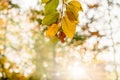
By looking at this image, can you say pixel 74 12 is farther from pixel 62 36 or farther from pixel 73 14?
pixel 62 36

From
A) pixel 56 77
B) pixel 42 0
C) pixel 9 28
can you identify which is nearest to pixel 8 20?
pixel 9 28

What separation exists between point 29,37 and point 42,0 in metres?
29.8

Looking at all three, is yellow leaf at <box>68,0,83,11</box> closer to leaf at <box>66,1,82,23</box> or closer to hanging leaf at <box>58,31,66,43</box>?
leaf at <box>66,1,82,23</box>

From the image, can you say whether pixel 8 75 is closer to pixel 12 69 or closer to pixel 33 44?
pixel 12 69

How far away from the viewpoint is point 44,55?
107 feet

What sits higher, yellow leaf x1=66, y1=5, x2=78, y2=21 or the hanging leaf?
yellow leaf x1=66, y1=5, x2=78, y2=21

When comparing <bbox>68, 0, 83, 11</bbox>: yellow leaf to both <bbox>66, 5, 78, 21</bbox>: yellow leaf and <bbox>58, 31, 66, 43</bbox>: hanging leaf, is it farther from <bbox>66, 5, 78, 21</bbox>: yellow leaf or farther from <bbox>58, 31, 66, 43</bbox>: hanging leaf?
<bbox>58, 31, 66, 43</bbox>: hanging leaf

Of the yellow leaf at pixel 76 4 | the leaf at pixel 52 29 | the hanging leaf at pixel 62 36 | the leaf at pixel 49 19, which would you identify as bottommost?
the hanging leaf at pixel 62 36

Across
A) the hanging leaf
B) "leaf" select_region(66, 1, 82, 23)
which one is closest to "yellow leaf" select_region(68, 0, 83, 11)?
"leaf" select_region(66, 1, 82, 23)

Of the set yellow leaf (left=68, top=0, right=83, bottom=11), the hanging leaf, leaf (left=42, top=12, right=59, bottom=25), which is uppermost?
yellow leaf (left=68, top=0, right=83, bottom=11)

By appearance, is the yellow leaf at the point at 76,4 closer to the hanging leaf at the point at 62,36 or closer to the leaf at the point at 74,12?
the leaf at the point at 74,12

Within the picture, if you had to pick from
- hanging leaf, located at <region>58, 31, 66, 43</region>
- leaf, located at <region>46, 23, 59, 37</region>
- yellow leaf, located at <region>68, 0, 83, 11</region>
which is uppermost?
yellow leaf, located at <region>68, 0, 83, 11</region>

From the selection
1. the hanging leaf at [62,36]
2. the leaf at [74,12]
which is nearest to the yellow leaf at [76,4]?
the leaf at [74,12]

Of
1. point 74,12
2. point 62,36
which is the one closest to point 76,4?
point 74,12
